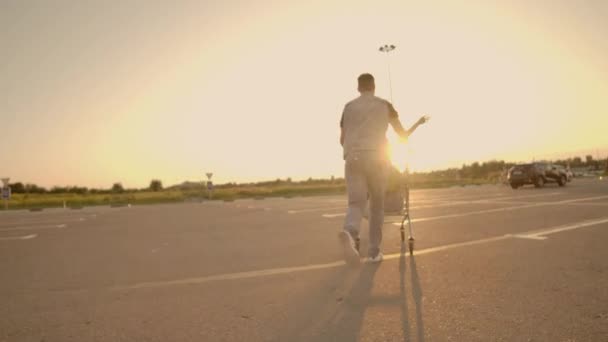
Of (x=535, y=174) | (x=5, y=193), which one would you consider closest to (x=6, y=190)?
(x=5, y=193)

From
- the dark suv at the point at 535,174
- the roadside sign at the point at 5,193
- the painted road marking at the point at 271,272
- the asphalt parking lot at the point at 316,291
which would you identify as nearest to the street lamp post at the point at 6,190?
the roadside sign at the point at 5,193

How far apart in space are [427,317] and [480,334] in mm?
379

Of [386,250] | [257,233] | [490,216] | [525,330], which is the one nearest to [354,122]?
[386,250]

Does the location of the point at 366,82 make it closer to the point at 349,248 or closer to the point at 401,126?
the point at 401,126

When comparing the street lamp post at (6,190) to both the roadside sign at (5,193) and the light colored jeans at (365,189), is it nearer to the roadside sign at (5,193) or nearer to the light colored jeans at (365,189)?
the roadside sign at (5,193)

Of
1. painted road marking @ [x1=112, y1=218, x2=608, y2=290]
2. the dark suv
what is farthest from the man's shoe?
the dark suv

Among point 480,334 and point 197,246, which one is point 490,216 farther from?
point 480,334

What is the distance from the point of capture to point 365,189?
15.2ft

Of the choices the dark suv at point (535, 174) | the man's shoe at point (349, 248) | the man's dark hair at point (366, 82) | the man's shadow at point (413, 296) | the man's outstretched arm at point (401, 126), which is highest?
the man's dark hair at point (366, 82)

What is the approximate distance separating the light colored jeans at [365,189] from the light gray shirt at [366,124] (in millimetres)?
101

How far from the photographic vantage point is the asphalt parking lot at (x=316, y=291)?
2482 mm

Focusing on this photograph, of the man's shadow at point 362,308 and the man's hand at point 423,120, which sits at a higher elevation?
the man's hand at point 423,120

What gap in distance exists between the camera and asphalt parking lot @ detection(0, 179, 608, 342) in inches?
97.7

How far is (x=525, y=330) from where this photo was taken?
7.72 ft
